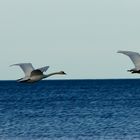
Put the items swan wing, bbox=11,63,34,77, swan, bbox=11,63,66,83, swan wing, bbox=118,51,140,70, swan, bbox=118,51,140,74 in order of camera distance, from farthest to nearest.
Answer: swan wing, bbox=11,63,34,77, swan, bbox=11,63,66,83, swan wing, bbox=118,51,140,70, swan, bbox=118,51,140,74

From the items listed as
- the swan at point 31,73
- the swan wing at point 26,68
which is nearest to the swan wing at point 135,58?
the swan at point 31,73

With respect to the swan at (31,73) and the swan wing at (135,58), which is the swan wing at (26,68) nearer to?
the swan at (31,73)

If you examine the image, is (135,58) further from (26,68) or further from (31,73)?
(26,68)

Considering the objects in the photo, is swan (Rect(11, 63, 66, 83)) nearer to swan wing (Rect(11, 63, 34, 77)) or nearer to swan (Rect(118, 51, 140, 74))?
swan wing (Rect(11, 63, 34, 77))

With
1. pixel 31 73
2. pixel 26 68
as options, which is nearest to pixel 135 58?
pixel 31 73

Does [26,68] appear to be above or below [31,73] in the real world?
above

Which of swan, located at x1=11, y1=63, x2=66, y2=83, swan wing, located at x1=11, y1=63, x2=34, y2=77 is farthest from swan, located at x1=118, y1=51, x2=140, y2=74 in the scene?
swan wing, located at x1=11, y1=63, x2=34, y2=77

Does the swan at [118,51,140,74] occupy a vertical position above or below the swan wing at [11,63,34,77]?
below

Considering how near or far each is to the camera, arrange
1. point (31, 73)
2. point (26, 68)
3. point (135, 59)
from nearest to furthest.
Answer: point (135, 59), point (31, 73), point (26, 68)

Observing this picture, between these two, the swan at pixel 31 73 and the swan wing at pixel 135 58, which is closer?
the swan wing at pixel 135 58

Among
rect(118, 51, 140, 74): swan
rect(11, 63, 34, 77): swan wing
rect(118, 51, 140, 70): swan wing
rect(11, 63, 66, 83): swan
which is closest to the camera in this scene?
rect(118, 51, 140, 74): swan

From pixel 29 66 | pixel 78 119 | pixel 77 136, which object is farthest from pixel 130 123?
pixel 29 66

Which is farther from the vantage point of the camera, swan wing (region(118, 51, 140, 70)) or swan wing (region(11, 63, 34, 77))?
swan wing (region(11, 63, 34, 77))

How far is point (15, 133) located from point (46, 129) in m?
4.74
